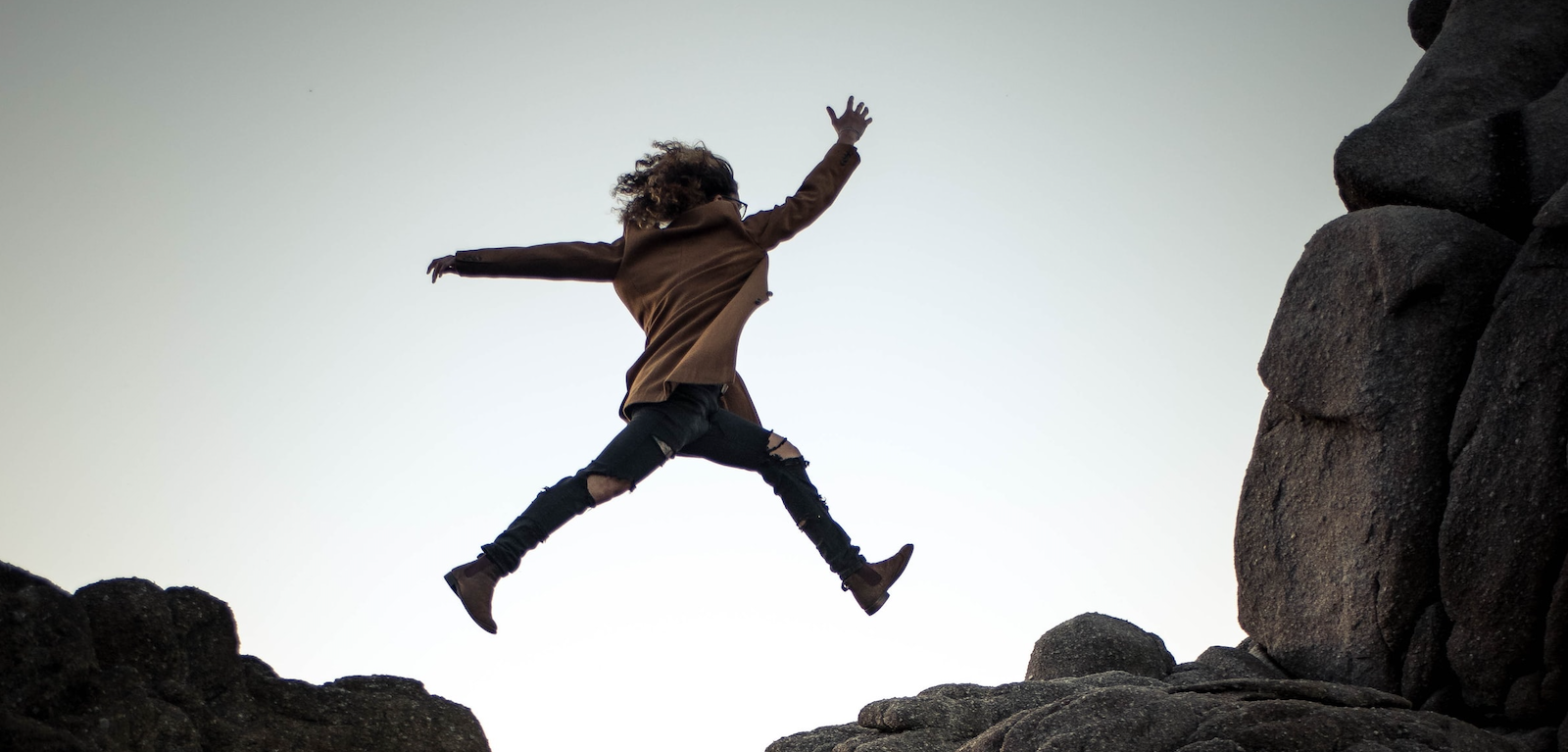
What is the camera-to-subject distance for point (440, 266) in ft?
25.6

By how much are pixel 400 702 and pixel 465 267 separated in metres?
2.77

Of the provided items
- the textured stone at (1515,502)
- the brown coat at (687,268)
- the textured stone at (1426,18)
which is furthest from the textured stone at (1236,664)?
the textured stone at (1426,18)

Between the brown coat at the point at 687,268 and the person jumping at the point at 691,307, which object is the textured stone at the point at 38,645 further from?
the brown coat at the point at 687,268

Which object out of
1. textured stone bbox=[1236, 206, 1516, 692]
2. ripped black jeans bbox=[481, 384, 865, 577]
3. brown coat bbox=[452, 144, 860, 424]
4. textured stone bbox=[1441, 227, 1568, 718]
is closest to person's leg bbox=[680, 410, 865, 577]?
ripped black jeans bbox=[481, 384, 865, 577]

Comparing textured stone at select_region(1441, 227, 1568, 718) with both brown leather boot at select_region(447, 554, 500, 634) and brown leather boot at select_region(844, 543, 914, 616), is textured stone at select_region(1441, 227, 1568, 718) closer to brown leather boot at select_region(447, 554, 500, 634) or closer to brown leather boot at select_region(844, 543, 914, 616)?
brown leather boot at select_region(844, 543, 914, 616)

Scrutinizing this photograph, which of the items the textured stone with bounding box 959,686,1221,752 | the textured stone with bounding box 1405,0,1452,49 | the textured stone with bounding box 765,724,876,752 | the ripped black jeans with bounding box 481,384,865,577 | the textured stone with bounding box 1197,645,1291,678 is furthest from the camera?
the textured stone with bounding box 1405,0,1452,49

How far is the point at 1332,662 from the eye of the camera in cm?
866

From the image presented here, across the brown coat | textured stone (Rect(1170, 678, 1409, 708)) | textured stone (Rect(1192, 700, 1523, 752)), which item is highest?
the brown coat

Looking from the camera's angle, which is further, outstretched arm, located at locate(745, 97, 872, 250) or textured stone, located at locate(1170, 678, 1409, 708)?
outstretched arm, located at locate(745, 97, 872, 250)

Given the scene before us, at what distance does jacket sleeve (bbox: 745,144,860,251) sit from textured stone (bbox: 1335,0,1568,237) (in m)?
3.88

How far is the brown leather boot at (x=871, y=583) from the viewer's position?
7680 millimetres

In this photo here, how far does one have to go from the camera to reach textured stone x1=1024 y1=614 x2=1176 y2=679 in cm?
894

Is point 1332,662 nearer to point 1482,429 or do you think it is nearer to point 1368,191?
point 1482,429

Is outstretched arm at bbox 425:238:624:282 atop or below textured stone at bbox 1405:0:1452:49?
below
